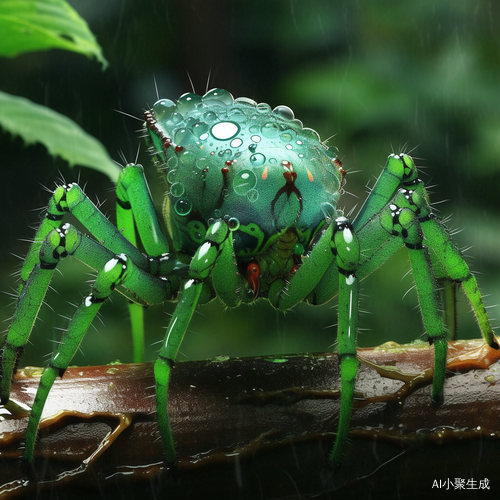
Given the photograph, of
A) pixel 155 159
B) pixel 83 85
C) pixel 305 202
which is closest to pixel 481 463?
pixel 305 202

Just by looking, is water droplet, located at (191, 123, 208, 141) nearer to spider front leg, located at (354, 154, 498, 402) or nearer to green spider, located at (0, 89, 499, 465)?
green spider, located at (0, 89, 499, 465)

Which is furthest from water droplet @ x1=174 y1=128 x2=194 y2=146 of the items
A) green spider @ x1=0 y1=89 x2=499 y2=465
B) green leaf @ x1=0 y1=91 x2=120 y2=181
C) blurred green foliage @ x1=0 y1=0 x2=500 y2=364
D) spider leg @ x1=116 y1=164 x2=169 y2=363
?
blurred green foliage @ x1=0 y1=0 x2=500 y2=364

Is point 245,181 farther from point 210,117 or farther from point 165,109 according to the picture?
point 165,109

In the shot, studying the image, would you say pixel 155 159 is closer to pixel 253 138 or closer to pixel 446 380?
pixel 253 138

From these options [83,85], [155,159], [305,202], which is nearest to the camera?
[305,202]

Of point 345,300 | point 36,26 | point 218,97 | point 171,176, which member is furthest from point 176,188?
point 36,26

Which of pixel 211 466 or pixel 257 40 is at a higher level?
pixel 257 40

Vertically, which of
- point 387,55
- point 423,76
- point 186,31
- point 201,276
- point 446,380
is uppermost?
point 186,31
